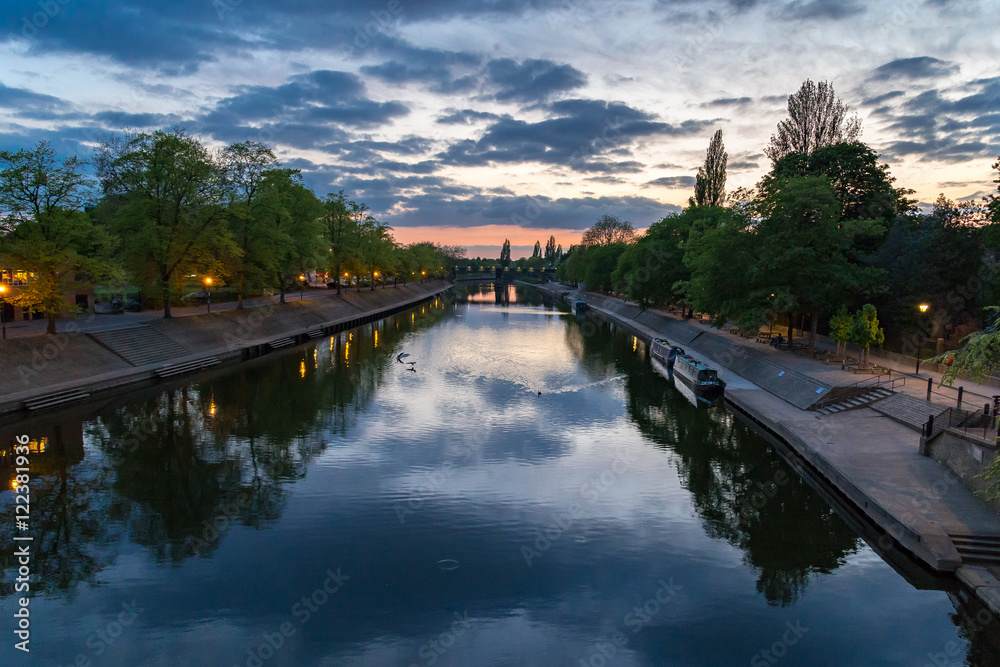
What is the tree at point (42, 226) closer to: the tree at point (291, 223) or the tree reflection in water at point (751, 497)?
the tree at point (291, 223)

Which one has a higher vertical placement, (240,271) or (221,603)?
(240,271)

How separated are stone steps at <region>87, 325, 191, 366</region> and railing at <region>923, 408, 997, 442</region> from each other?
45.4 metres

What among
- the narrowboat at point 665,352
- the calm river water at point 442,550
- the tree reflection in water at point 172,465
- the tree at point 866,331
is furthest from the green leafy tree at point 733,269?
the tree reflection in water at point 172,465

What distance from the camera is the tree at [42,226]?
113ft

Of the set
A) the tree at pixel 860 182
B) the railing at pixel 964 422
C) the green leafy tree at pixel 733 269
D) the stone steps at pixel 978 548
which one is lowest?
the stone steps at pixel 978 548

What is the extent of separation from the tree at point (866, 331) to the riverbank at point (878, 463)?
6.93ft

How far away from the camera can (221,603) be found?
14.6 metres

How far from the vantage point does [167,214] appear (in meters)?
47.5

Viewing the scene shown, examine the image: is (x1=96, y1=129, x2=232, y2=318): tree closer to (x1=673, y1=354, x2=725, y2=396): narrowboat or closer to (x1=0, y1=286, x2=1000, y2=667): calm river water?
(x1=0, y1=286, x2=1000, y2=667): calm river water

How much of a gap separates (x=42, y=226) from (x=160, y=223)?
12.3 meters

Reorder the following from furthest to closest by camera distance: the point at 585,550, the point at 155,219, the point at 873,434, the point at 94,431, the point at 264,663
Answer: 1. the point at 155,219
2. the point at 94,431
3. the point at 873,434
4. the point at 585,550
5. the point at 264,663

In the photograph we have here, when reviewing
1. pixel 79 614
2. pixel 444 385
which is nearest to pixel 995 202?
pixel 444 385

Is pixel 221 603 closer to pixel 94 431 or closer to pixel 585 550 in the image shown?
pixel 585 550

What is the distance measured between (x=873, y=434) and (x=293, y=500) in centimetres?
2486
